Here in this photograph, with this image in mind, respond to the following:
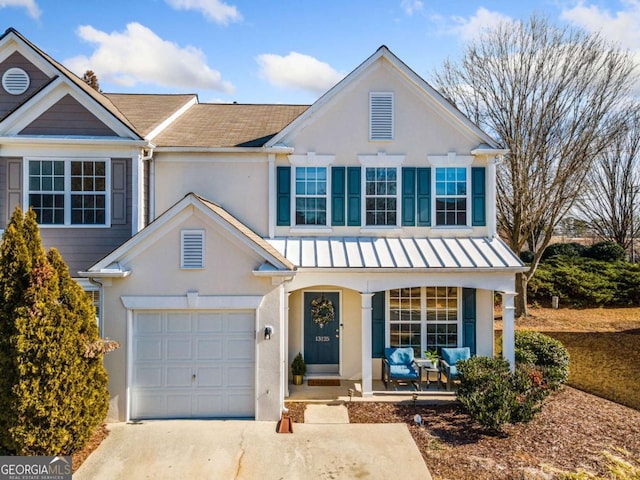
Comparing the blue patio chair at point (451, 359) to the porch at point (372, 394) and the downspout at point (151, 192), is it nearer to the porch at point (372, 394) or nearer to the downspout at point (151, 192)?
the porch at point (372, 394)

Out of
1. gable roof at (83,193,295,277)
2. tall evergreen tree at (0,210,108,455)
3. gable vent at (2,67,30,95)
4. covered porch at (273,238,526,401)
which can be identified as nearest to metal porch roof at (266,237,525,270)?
covered porch at (273,238,526,401)

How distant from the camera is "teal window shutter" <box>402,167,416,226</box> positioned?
1230 centimetres

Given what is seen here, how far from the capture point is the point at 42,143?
10945mm

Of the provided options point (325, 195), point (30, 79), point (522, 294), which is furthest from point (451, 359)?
point (30, 79)

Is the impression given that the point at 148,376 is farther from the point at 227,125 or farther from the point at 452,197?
the point at 452,197

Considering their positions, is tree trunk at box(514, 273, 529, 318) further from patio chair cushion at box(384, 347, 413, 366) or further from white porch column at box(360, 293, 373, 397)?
white porch column at box(360, 293, 373, 397)

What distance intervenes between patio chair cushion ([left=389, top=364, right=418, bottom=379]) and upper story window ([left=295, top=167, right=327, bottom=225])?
4414 millimetres

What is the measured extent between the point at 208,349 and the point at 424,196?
7.28m

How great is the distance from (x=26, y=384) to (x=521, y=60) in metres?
20.9

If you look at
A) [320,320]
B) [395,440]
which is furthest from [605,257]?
[395,440]

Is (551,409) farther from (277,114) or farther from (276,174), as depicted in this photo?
(277,114)

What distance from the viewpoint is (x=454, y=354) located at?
11164mm

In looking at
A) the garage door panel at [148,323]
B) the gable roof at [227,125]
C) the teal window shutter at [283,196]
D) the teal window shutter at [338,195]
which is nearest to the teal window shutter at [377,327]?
the teal window shutter at [338,195]

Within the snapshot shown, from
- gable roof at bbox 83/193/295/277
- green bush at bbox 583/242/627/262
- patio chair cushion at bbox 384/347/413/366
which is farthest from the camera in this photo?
green bush at bbox 583/242/627/262
